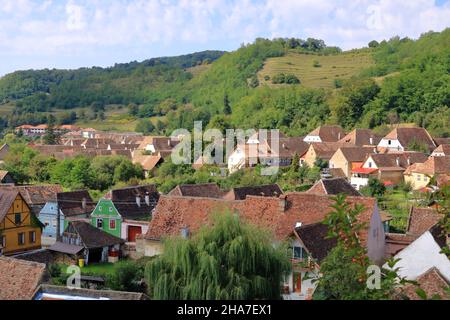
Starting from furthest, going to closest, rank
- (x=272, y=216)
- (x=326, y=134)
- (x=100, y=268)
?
1. (x=326, y=134)
2. (x=100, y=268)
3. (x=272, y=216)

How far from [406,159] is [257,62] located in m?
70.0

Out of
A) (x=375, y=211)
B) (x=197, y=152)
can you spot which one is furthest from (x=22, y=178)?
(x=375, y=211)

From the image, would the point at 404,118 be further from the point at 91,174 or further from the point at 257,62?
the point at 257,62

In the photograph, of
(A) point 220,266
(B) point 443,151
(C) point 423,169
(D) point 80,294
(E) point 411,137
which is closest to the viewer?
(D) point 80,294

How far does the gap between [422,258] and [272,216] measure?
260 inches

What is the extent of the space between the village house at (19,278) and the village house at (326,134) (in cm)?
4880

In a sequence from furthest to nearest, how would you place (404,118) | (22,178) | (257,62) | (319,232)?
(257,62), (404,118), (22,178), (319,232)

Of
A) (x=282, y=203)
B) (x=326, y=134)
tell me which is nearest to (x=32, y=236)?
(x=282, y=203)

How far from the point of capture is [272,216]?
20969 millimetres

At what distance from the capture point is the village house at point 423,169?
42716mm

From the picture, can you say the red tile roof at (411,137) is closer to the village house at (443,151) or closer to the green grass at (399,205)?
the village house at (443,151)

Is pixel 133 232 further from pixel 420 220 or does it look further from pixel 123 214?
pixel 420 220

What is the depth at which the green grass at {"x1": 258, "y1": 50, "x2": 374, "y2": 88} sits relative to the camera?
101 m
